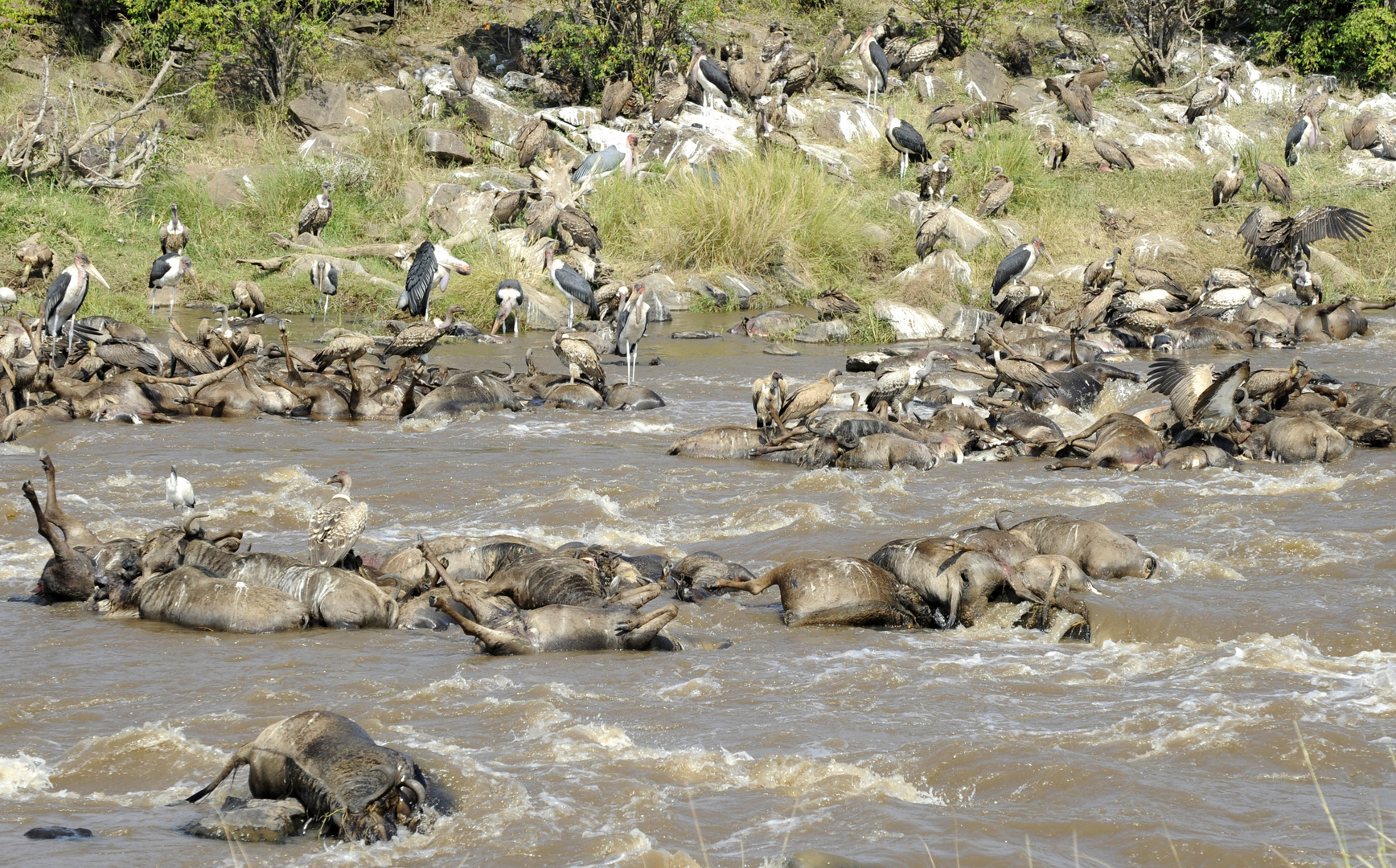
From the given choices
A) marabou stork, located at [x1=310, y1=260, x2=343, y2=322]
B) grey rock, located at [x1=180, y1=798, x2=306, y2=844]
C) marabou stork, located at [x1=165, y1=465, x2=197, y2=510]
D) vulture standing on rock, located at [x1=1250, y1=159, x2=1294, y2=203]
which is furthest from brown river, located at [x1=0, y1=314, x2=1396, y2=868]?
vulture standing on rock, located at [x1=1250, y1=159, x2=1294, y2=203]

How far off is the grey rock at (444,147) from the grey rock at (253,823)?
1803 cm

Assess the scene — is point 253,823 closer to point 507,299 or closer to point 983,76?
point 507,299

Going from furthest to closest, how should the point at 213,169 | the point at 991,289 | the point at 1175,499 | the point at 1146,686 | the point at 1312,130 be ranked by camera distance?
1. the point at 1312,130
2. the point at 213,169
3. the point at 991,289
4. the point at 1175,499
5. the point at 1146,686

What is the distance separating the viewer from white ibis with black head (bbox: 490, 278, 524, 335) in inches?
609

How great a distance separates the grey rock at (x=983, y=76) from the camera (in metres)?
25.4

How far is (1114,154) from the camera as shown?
70.4 feet

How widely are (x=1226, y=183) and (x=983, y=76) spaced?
7.18m

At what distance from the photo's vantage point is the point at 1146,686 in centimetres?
530

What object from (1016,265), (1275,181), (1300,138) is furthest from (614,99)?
(1300,138)

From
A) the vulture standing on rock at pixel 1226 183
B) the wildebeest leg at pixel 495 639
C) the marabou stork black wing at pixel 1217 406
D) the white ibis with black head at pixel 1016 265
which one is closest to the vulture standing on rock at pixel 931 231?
the white ibis with black head at pixel 1016 265

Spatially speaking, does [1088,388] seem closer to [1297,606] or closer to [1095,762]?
[1297,606]

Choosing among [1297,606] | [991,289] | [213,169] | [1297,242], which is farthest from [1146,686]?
[213,169]

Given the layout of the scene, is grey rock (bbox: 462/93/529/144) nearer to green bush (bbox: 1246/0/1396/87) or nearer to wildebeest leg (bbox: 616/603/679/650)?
green bush (bbox: 1246/0/1396/87)

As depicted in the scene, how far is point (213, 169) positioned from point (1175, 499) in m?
16.5
